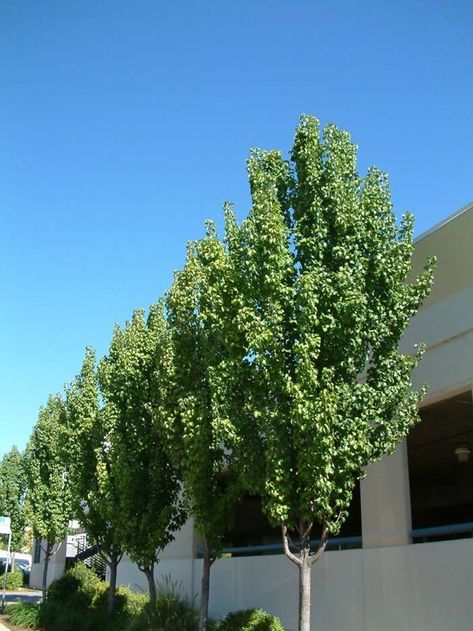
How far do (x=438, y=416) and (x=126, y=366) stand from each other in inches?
261

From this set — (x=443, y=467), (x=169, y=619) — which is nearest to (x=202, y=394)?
(x=169, y=619)

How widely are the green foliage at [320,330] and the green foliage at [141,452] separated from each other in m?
4.34

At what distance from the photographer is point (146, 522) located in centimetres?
1427

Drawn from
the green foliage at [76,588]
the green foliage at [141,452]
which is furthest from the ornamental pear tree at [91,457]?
the green foliage at [76,588]

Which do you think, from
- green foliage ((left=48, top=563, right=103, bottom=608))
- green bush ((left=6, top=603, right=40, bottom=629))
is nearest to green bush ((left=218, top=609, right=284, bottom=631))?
green bush ((left=6, top=603, right=40, bottom=629))

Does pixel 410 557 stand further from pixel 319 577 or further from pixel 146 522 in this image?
pixel 146 522

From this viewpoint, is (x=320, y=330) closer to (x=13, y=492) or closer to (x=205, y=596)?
(x=205, y=596)

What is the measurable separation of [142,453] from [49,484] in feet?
33.0

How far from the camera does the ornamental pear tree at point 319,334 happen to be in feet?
29.5

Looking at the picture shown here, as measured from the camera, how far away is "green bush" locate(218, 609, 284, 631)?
1194 centimetres

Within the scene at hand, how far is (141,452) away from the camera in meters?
14.8

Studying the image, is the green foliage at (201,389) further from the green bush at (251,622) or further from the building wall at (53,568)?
the building wall at (53,568)

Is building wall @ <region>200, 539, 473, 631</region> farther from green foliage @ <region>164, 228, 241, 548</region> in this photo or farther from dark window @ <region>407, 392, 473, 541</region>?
green foliage @ <region>164, 228, 241, 548</region>

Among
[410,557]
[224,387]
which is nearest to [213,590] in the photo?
[410,557]
